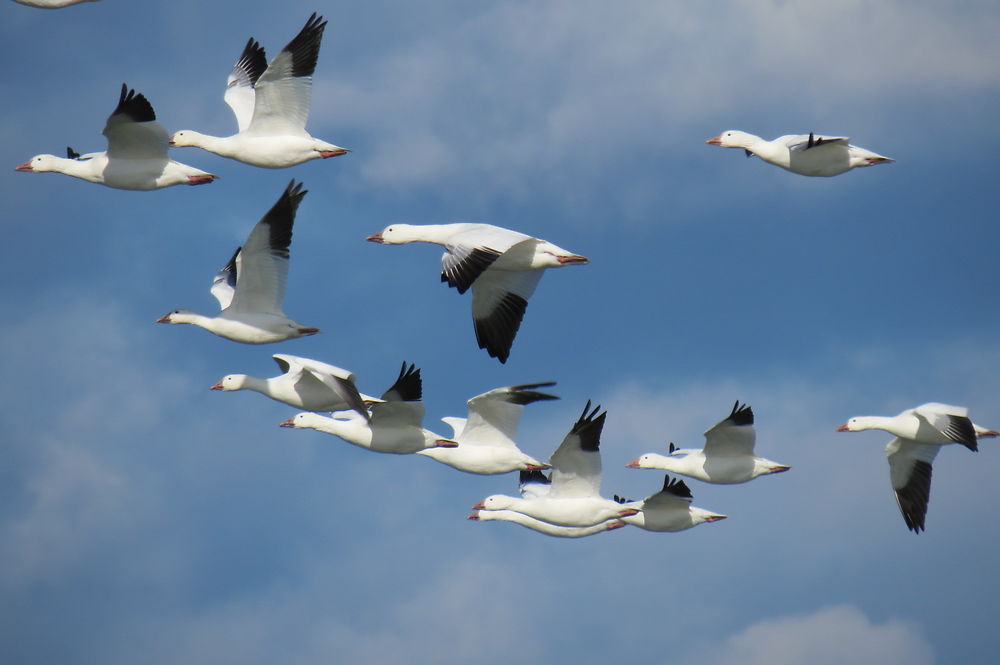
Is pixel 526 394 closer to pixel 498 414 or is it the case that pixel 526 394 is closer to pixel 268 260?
pixel 498 414

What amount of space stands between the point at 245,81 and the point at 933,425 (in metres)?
9.60

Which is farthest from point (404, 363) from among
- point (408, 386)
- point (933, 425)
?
point (933, 425)

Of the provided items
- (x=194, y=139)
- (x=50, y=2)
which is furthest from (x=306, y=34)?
(x=50, y=2)

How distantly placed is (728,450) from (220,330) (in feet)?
20.3

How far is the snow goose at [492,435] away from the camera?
18.3m

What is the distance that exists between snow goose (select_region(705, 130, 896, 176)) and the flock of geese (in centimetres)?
2

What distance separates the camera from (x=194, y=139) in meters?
18.1

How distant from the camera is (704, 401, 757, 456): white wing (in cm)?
1841

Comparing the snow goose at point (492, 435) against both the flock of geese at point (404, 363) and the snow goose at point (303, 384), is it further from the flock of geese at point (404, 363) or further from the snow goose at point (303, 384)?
the snow goose at point (303, 384)

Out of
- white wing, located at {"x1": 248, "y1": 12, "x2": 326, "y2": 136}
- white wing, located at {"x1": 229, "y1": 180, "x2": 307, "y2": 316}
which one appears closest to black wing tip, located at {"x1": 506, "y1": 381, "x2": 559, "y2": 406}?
white wing, located at {"x1": 229, "y1": 180, "x2": 307, "y2": 316}

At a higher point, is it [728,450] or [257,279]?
[257,279]

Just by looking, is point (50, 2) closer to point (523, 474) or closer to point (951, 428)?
point (523, 474)

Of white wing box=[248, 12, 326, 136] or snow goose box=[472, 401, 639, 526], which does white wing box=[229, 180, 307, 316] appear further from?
snow goose box=[472, 401, 639, 526]

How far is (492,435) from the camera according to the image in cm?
1862
